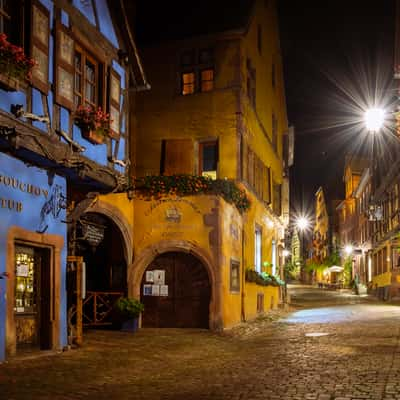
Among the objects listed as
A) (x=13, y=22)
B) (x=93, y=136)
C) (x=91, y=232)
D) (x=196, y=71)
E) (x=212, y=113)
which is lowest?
(x=91, y=232)

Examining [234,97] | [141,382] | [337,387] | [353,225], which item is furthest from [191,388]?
[353,225]

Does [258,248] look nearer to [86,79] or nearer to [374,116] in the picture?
[374,116]

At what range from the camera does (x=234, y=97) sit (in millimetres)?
20234

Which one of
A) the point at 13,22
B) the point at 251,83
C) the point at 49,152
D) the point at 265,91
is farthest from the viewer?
the point at 265,91

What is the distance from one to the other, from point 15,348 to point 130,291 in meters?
6.66

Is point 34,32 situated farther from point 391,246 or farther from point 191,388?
point 391,246

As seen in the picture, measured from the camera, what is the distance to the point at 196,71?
68.8 ft

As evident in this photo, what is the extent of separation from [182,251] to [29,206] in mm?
6936

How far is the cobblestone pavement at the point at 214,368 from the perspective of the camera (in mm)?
8141

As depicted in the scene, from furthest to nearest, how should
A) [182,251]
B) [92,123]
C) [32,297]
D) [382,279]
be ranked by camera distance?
[382,279]
[182,251]
[92,123]
[32,297]

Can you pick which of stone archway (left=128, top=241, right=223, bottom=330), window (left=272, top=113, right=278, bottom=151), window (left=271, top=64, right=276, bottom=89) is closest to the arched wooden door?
stone archway (left=128, top=241, right=223, bottom=330)

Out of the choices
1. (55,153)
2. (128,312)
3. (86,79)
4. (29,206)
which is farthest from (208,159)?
(29,206)

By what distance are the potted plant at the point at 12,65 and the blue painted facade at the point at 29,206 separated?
1.32 metres

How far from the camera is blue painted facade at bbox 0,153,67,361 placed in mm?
10727
